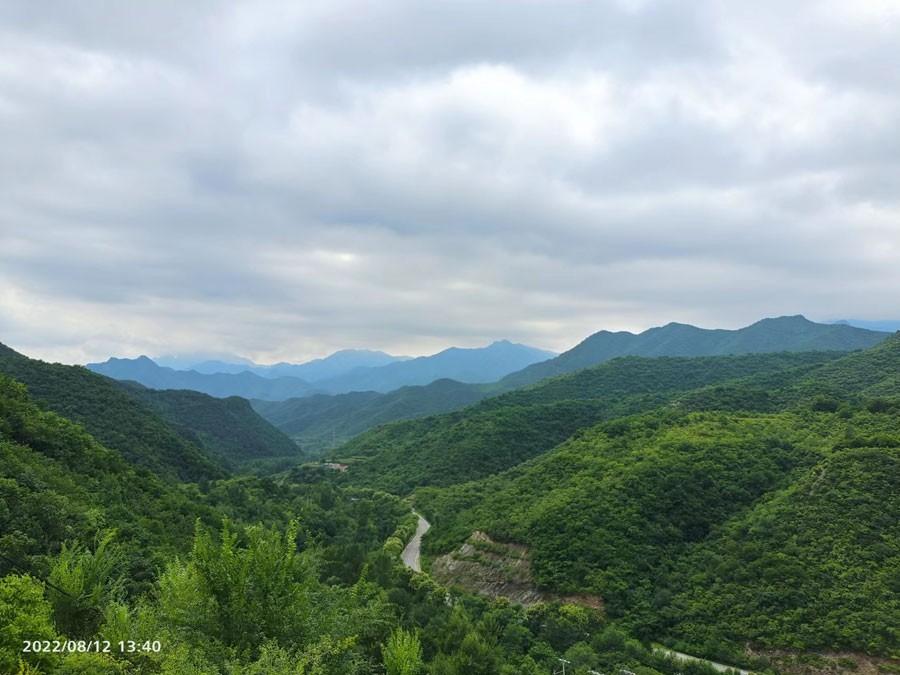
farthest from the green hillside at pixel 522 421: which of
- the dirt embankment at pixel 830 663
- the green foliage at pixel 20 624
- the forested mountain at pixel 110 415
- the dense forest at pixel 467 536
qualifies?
the green foliage at pixel 20 624

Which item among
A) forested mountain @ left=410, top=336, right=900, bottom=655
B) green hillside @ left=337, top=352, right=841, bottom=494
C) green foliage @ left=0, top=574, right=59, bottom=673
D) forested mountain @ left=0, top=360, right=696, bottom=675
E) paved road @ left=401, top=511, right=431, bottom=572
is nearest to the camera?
green foliage @ left=0, top=574, right=59, bottom=673

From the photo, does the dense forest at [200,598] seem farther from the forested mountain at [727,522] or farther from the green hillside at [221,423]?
the green hillside at [221,423]

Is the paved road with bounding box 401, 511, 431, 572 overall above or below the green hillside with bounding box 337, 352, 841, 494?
below

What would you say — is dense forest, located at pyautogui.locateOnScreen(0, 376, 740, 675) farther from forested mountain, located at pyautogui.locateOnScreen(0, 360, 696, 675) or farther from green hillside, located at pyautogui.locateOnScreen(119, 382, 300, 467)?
green hillside, located at pyautogui.locateOnScreen(119, 382, 300, 467)

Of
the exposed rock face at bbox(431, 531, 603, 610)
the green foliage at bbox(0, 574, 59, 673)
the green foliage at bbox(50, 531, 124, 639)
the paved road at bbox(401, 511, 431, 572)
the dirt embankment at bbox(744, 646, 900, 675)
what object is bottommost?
the paved road at bbox(401, 511, 431, 572)

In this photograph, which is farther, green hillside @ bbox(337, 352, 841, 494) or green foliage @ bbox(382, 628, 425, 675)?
green hillside @ bbox(337, 352, 841, 494)

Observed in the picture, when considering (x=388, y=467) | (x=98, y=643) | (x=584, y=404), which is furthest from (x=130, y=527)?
(x=584, y=404)

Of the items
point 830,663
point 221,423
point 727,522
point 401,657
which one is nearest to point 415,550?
point 727,522

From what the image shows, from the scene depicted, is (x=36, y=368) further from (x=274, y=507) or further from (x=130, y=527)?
(x=130, y=527)

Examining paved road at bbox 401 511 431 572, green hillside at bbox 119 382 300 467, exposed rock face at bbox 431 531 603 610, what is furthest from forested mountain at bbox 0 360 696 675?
green hillside at bbox 119 382 300 467
